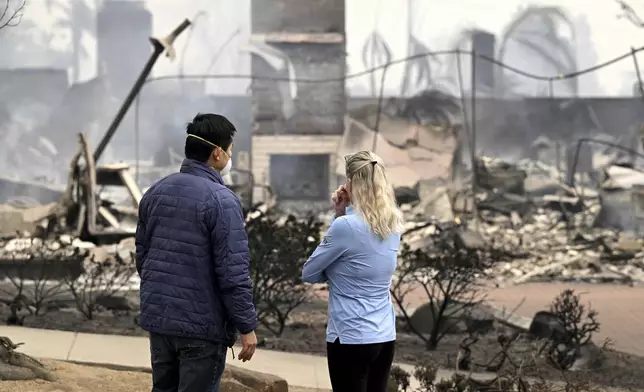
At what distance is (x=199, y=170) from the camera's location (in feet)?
10.8

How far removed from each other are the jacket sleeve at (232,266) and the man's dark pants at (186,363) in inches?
6.3

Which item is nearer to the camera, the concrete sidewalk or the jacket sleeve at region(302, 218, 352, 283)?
the jacket sleeve at region(302, 218, 352, 283)

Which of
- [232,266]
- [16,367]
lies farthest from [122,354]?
[232,266]

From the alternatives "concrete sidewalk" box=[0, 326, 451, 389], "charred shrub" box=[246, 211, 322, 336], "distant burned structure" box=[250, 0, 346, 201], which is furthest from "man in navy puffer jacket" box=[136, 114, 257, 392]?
"distant burned structure" box=[250, 0, 346, 201]

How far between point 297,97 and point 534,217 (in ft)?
15.2

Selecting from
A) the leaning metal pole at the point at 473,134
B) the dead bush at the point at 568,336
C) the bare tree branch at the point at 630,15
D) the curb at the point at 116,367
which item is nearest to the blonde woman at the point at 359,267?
the curb at the point at 116,367

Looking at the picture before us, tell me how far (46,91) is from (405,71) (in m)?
6.37

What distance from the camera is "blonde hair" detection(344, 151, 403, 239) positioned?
3.38 meters

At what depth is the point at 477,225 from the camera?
1459 centimetres

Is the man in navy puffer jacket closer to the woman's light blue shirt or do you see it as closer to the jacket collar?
the jacket collar

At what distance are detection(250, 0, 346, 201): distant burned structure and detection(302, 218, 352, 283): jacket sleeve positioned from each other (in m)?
10.9

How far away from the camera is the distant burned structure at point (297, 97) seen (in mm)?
14320

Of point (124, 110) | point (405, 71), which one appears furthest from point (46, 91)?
point (405, 71)

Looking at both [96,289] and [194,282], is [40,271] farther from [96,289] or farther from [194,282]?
[194,282]
